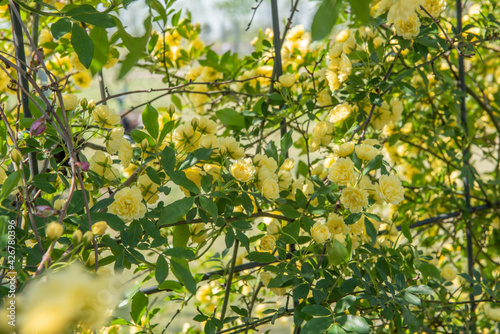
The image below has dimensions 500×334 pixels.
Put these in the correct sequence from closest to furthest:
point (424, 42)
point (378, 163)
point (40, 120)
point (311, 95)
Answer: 1. point (40, 120)
2. point (378, 163)
3. point (424, 42)
4. point (311, 95)

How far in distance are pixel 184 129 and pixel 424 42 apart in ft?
1.62

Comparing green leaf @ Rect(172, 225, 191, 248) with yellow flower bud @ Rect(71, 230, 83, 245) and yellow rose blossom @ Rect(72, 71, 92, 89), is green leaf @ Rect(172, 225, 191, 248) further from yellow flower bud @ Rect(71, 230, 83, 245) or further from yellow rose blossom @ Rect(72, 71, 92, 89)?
yellow rose blossom @ Rect(72, 71, 92, 89)

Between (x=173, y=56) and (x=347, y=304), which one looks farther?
(x=173, y=56)

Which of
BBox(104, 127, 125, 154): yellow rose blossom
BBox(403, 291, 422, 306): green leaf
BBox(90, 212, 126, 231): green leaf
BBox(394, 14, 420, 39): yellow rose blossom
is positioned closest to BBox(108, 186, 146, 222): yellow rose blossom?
BBox(90, 212, 126, 231): green leaf

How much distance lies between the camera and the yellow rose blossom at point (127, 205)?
2.07 feet

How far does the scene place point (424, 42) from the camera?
2.69 ft

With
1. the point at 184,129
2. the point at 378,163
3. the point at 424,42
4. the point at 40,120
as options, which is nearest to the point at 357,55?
the point at 424,42

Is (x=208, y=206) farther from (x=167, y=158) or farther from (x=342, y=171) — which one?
(x=342, y=171)

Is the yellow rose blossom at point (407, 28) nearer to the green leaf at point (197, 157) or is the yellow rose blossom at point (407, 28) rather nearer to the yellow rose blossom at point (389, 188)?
the yellow rose blossom at point (389, 188)

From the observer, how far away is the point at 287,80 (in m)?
0.87

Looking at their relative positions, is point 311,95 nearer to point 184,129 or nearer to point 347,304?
point 184,129

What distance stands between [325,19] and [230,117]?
2.20 feet

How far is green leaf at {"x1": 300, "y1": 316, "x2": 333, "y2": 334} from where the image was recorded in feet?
1.97

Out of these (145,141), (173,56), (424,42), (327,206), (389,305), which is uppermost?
(173,56)
